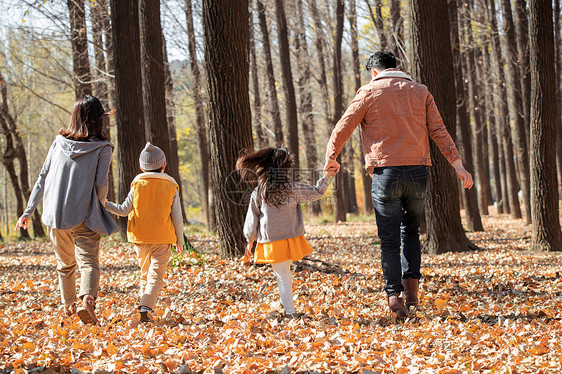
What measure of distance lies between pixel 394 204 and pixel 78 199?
291 centimetres

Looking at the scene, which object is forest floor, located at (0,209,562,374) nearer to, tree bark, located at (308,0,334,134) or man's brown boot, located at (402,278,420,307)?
man's brown boot, located at (402,278,420,307)

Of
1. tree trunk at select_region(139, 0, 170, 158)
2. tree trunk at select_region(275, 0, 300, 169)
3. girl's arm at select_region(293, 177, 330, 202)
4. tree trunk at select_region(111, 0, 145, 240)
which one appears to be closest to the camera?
girl's arm at select_region(293, 177, 330, 202)

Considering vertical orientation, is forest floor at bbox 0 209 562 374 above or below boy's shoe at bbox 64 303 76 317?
below

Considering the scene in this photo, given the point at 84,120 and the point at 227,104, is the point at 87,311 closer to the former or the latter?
the point at 84,120

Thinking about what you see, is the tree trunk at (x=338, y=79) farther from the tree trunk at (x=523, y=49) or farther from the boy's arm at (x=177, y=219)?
the boy's arm at (x=177, y=219)

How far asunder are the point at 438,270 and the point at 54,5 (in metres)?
13.3

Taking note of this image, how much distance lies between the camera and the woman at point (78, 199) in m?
4.80

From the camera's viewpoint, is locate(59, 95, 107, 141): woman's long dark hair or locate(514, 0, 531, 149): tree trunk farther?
locate(514, 0, 531, 149): tree trunk

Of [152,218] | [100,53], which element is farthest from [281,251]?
[100,53]

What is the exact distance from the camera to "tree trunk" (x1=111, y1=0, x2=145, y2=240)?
11430 millimetres

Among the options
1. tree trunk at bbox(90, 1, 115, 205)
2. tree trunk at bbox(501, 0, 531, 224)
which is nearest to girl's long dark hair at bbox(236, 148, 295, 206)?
tree trunk at bbox(90, 1, 115, 205)

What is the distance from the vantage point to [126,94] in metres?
11.5

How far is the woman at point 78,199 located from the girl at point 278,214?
139 cm

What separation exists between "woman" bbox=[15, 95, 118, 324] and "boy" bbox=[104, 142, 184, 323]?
0.23 meters
